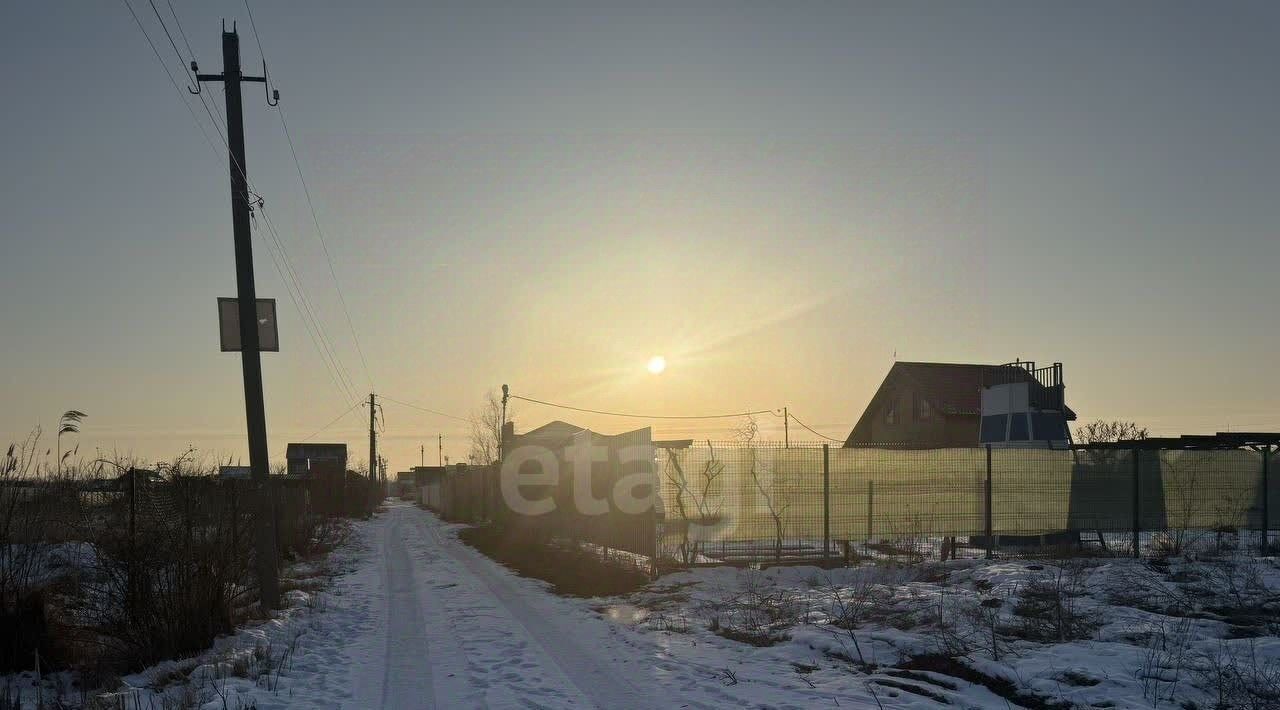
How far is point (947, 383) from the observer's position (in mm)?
40531

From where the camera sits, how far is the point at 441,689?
23.6 feet

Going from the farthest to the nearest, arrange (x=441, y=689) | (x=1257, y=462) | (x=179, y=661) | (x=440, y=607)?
(x=1257, y=462) < (x=440, y=607) < (x=179, y=661) < (x=441, y=689)

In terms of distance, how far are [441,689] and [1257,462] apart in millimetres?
16773

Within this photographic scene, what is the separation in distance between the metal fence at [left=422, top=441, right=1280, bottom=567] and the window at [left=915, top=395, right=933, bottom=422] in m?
22.0

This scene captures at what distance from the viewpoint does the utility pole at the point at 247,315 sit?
1167 centimetres

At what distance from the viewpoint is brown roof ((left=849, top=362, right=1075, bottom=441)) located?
38719mm

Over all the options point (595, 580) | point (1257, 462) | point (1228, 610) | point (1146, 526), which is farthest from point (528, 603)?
point (1257, 462)

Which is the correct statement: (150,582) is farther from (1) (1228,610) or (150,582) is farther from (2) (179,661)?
(1) (1228,610)

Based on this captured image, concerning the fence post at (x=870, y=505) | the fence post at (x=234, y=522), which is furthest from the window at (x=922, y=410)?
the fence post at (x=234, y=522)

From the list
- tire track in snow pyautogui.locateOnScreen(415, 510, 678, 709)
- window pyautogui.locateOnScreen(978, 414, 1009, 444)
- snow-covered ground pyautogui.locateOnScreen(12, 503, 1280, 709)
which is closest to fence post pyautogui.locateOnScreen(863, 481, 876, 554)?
snow-covered ground pyautogui.locateOnScreen(12, 503, 1280, 709)

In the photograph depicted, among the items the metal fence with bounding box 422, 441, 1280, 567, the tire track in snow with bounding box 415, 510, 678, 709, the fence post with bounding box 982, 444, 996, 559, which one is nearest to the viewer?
the tire track in snow with bounding box 415, 510, 678, 709

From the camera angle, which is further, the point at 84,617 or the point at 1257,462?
the point at 1257,462

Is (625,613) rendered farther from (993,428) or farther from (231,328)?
(993,428)

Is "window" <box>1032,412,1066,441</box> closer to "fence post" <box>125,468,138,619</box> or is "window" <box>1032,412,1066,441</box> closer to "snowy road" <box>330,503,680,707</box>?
"snowy road" <box>330,503,680,707</box>
